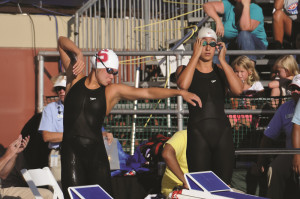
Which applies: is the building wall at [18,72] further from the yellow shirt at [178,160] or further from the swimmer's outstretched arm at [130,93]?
the swimmer's outstretched arm at [130,93]

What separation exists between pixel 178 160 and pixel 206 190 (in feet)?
8.50

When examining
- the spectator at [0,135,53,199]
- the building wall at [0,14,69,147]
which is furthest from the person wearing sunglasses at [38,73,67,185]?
the building wall at [0,14,69,147]

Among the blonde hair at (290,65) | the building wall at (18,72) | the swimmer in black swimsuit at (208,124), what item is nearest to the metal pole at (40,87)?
the building wall at (18,72)

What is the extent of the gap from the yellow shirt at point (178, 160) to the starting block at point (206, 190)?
1.95 meters

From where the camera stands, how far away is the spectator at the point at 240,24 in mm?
8672

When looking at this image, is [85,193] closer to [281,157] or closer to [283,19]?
[281,157]

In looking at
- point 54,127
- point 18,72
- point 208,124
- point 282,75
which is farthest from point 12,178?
point 282,75

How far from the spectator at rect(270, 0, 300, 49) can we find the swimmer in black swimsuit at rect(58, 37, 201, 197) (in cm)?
423

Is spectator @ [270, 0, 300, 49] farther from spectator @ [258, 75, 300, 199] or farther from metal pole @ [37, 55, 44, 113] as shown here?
metal pole @ [37, 55, 44, 113]

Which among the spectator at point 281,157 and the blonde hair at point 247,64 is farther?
the blonde hair at point 247,64

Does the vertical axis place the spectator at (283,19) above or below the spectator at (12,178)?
above

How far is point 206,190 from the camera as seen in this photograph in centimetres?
407

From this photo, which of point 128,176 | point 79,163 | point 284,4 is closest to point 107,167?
point 79,163

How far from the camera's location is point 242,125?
309 inches
